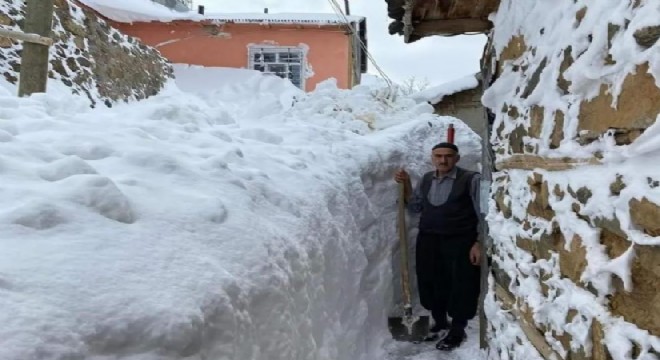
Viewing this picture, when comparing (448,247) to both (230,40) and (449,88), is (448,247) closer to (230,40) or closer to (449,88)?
(449,88)

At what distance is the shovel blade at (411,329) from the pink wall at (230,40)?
8.99 metres

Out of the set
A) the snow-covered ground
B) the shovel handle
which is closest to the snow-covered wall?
the snow-covered ground

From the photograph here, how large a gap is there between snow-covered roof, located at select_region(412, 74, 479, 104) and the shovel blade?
8675 millimetres

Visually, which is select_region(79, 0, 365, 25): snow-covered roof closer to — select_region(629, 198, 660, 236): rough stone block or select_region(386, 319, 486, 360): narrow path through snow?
select_region(386, 319, 486, 360): narrow path through snow

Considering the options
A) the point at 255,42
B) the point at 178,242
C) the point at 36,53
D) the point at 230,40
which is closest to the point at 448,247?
the point at 178,242

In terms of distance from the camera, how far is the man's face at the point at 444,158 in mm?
4676

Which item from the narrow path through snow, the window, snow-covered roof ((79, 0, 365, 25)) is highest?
snow-covered roof ((79, 0, 365, 25))

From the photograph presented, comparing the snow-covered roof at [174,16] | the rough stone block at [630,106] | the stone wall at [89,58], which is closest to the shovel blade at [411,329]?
the rough stone block at [630,106]

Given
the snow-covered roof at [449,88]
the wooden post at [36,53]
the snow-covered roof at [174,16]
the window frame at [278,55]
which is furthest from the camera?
the window frame at [278,55]

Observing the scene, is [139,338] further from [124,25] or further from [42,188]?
[124,25]

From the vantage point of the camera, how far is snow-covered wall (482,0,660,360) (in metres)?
1.42

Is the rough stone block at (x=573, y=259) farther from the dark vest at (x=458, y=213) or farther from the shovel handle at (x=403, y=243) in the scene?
the shovel handle at (x=403, y=243)

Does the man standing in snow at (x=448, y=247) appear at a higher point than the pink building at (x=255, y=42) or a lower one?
lower

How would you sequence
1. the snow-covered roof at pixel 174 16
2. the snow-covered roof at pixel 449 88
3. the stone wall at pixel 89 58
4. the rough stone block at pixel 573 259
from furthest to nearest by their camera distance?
the snow-covered roof at pixel 449 88, the snow-covered roof at pixel 174 16, the stone wall at pixel 89 58, the rough stone block at pixel 573 259
